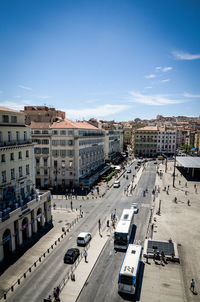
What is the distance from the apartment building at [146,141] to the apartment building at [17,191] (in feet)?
345

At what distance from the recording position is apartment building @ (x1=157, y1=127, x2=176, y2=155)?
13925cm

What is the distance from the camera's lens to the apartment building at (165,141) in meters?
139

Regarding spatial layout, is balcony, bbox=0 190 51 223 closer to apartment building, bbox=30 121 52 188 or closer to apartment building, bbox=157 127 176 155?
apartment building, bbox=30 121 52 188

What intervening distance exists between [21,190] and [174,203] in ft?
114

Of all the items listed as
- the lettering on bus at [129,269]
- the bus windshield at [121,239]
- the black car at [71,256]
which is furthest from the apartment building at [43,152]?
the lettering on bus at [129,269]

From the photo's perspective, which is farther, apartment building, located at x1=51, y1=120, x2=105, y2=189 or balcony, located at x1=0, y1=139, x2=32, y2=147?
apartment building, located at x1=51, y1=120, x2=105, y2=189

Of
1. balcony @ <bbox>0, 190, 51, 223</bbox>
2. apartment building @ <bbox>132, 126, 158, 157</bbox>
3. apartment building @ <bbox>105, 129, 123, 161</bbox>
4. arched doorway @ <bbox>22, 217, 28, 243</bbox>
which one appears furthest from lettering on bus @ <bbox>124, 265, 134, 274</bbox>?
apartment building @ <bbox>132, 126, 158, 157</bbox>

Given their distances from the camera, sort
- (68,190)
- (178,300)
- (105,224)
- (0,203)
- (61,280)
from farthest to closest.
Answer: (68,190) < (105,224) < (0,203) < (61,280) < (178,300)

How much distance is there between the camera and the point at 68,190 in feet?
210

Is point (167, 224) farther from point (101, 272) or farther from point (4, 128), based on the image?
point (4, 128)

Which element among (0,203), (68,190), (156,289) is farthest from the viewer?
(68,190)

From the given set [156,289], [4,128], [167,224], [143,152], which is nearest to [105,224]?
[167,224]

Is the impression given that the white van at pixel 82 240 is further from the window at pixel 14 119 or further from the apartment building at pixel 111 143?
the apartment building at pixel 111 143

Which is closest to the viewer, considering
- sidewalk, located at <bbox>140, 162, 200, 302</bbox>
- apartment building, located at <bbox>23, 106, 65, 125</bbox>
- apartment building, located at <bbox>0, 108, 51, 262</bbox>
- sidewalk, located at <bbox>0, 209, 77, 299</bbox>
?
sidewalk, located at <bbox>140, 162, 200, 302</bbox>
